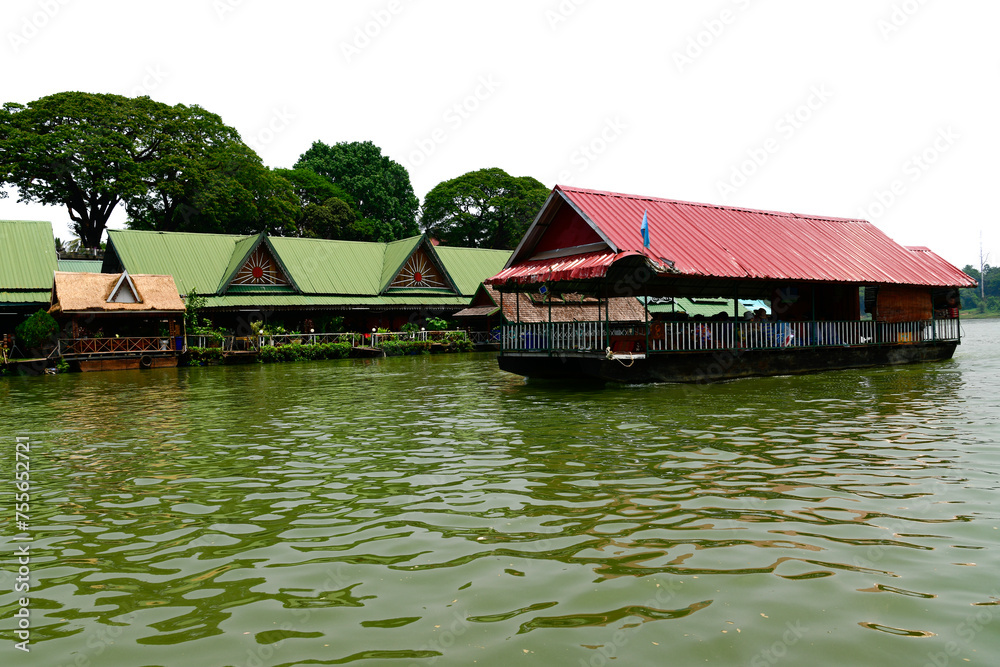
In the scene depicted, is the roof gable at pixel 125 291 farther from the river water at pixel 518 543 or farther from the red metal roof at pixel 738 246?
the river water at pixel 518 543

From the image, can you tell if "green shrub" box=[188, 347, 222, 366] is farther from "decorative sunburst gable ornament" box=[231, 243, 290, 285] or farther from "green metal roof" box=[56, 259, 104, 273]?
"green metal roof" box=[56, 259, 104, 273]

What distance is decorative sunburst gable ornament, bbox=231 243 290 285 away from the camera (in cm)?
3812

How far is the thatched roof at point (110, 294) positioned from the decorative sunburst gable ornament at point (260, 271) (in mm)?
5157

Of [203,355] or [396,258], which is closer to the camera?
[203,355]

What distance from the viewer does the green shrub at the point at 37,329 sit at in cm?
2942

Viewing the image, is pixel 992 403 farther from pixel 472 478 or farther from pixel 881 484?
pixel 472 478

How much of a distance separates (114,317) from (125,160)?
21395mm

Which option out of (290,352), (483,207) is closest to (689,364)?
(290,352)

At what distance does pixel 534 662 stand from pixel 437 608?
873 millimetres

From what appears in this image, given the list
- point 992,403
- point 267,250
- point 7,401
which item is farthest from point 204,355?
point 992,403

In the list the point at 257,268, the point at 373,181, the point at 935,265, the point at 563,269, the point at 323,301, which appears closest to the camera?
the point at 563,269

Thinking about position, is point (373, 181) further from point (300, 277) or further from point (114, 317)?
point (114, 317)

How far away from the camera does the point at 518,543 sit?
18.1 feet

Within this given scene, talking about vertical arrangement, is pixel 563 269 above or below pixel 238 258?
below
